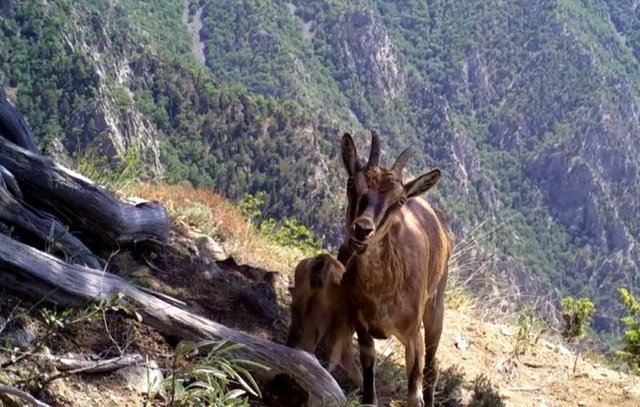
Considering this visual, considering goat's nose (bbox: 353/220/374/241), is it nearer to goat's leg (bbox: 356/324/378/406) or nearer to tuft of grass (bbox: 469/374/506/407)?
goat's leg (bbox: 356/324/378/406)

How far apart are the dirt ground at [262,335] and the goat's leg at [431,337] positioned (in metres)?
0.18

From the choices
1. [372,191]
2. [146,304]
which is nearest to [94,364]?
[146,304]

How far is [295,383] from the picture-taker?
420 cm

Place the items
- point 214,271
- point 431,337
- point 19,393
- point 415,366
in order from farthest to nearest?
point 214,271 → point 431,337 → point 415,366 → point 19,393

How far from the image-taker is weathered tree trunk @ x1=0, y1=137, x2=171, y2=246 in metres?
5.09

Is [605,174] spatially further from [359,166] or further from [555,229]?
[359,166]

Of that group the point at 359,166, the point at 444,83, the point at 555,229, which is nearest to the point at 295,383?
the point at 359,166

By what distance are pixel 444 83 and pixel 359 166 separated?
163 metres

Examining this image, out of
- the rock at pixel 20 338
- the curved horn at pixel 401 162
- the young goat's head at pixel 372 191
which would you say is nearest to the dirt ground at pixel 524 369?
the curved horn at pixel 401 162

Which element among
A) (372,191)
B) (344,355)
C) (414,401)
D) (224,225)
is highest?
(372,191)

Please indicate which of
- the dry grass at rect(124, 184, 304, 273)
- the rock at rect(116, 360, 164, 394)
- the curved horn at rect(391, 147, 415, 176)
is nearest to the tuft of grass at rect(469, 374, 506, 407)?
the dry grass at rect(124, 184, 304, 273)

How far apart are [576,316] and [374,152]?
5.34 meters

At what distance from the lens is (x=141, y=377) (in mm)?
3777

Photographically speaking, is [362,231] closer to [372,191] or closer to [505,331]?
[372,191]
